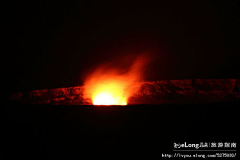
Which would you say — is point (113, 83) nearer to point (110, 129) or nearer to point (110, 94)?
point (110, 94)

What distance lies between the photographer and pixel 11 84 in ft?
7.30

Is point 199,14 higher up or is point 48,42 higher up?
point 199,14

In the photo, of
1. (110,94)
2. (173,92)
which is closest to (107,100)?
Answer: (110,94)

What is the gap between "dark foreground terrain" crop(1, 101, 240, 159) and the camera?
2.86 ft

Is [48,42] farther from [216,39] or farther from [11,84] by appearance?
[216,39]

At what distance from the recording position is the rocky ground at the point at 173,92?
190cm

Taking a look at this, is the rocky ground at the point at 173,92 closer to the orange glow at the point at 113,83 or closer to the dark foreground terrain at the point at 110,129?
the orange glow at the point at 113,83

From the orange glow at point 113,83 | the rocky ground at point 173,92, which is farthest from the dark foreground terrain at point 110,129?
the orange glow at point 113,83

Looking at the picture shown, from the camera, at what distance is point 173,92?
6.94 ft

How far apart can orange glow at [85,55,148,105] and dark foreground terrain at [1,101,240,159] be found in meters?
1.09

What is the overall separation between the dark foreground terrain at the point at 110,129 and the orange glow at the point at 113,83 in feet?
3.58

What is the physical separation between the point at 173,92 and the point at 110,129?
4.36 ft

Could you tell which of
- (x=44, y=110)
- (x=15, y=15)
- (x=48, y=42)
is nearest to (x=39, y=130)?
(x=44, y=110)

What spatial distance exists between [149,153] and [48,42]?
6.19ft
